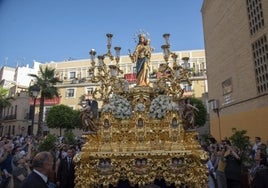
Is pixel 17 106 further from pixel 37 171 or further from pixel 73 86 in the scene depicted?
pixel 37 171

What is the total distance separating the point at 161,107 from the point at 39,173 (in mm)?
4362

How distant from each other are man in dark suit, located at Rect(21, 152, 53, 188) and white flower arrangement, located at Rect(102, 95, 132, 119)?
3.80m

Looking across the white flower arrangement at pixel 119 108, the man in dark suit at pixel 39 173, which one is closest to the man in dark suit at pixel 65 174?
the white flower arrangement at pixel 119 108

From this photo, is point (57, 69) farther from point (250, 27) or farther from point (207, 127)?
point (250, 27)

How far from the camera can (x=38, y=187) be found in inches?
112

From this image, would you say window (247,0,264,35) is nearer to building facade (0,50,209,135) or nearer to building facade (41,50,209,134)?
building facade (0,50,209,135)

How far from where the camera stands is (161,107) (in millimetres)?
6887

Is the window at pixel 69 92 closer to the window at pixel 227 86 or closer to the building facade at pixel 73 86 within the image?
the building facade at pixel 73 86

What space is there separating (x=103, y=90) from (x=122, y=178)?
9.50ft

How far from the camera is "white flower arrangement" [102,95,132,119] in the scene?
692cm

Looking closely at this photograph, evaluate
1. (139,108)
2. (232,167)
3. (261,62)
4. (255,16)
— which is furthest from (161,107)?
(255,16)

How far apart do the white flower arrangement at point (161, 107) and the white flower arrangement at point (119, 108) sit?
65 centimetres

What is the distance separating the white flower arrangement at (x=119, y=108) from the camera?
272 inches

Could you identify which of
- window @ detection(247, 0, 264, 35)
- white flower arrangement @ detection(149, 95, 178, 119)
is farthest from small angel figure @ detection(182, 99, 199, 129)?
window @ detection(247, 0, 264, 35)
